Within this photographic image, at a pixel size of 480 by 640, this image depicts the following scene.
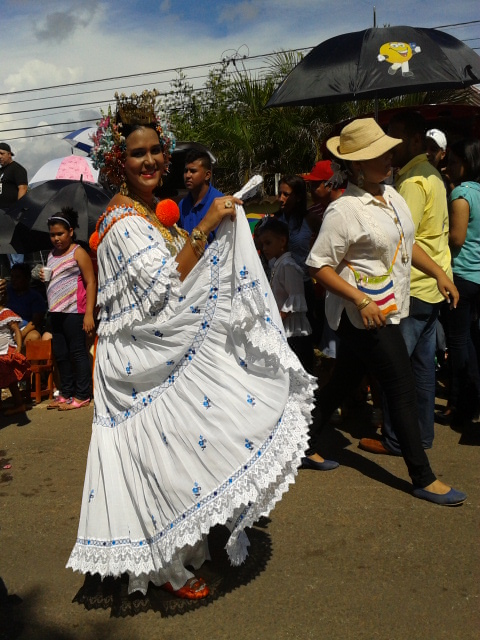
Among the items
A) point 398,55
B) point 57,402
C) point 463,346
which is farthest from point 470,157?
point 57,402

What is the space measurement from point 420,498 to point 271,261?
223cm

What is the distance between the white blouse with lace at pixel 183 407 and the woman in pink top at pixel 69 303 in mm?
3808

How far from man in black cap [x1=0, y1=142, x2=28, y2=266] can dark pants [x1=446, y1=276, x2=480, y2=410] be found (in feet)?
21.6

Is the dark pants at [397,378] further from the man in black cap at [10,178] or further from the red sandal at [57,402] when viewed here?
the man in black cap at [10,178]

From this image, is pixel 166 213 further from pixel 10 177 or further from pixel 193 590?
pixel 10 177

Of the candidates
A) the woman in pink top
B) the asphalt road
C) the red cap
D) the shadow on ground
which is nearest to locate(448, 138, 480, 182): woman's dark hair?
the red cap

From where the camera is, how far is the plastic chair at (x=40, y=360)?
7184 mm

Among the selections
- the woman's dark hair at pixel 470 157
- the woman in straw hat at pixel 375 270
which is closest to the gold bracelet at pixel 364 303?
the woman in straw hat at pixel 375 270

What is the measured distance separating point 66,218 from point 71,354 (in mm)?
1393

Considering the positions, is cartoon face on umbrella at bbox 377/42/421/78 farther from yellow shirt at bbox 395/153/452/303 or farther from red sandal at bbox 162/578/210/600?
red sandal at bbox 162/578/210/600

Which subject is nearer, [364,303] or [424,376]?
[364,303]

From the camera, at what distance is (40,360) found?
7254 millimetres

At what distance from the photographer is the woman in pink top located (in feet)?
22.5

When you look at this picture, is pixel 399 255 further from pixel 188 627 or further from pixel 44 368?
pixel 44 368
